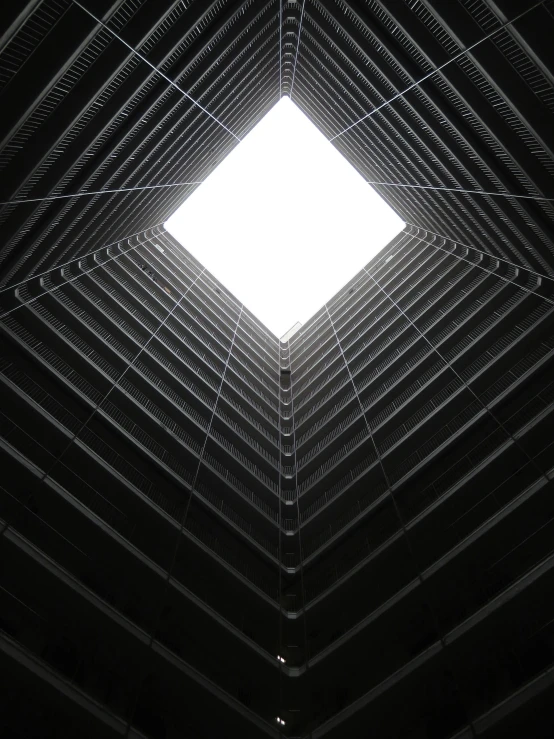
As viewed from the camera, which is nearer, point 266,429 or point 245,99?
point 245,99

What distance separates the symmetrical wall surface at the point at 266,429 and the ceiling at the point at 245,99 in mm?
77

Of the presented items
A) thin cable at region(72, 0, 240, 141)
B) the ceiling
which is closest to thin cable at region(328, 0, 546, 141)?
the ceiling

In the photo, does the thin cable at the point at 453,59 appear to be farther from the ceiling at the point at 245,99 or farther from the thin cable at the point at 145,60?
the thin cable at the point at 145,60

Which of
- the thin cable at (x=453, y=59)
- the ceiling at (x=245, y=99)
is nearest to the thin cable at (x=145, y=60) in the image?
the ceiling at (x=245, y=99)

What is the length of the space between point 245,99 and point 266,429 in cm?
1494

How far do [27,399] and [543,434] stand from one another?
15.0 meters

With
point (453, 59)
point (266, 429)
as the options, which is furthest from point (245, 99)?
point (266, 429)

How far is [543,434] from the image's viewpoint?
1337cm

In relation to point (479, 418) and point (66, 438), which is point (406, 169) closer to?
point (479, 418)

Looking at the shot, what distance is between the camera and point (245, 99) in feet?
64.8

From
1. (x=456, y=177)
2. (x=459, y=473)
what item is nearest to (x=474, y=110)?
(x=456, y=177)

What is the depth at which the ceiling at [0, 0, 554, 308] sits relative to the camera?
9.44 m

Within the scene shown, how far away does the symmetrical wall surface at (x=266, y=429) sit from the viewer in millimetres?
10250

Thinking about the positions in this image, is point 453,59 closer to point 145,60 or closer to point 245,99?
point 145,60
